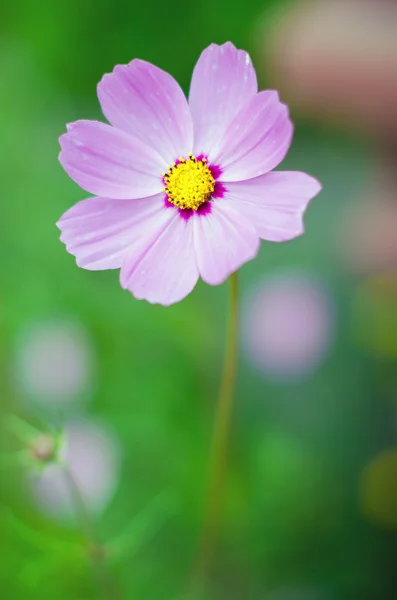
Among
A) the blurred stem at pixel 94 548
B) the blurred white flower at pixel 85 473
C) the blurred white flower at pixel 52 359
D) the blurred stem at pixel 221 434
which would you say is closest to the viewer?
the blurred stem at pixel 221 434

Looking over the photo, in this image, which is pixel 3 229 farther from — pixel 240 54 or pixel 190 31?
pixel 240 54

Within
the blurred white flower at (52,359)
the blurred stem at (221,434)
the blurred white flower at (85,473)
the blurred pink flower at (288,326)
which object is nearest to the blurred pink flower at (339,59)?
the blurred pink flower at (288,326)

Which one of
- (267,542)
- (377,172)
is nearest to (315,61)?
(377,172)

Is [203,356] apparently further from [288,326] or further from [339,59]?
[339,59]

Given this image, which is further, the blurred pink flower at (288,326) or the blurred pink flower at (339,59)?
Answer: the blurred pink flower at (339,59)

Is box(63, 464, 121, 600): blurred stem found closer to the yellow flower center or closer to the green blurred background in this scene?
the green blurred background

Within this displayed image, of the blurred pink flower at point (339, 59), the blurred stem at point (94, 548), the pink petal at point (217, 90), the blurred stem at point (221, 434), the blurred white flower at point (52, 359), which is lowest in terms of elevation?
the blurred stem at point (94, 548)

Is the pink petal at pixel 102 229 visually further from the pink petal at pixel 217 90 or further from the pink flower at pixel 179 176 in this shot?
the pink petal at pixel 217 90

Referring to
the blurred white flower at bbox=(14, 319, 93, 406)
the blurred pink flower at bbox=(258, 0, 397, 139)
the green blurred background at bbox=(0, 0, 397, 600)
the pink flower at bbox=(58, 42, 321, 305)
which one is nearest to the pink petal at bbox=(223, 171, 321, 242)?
the pink flower at bbox=(58, 42, 321, 305)
